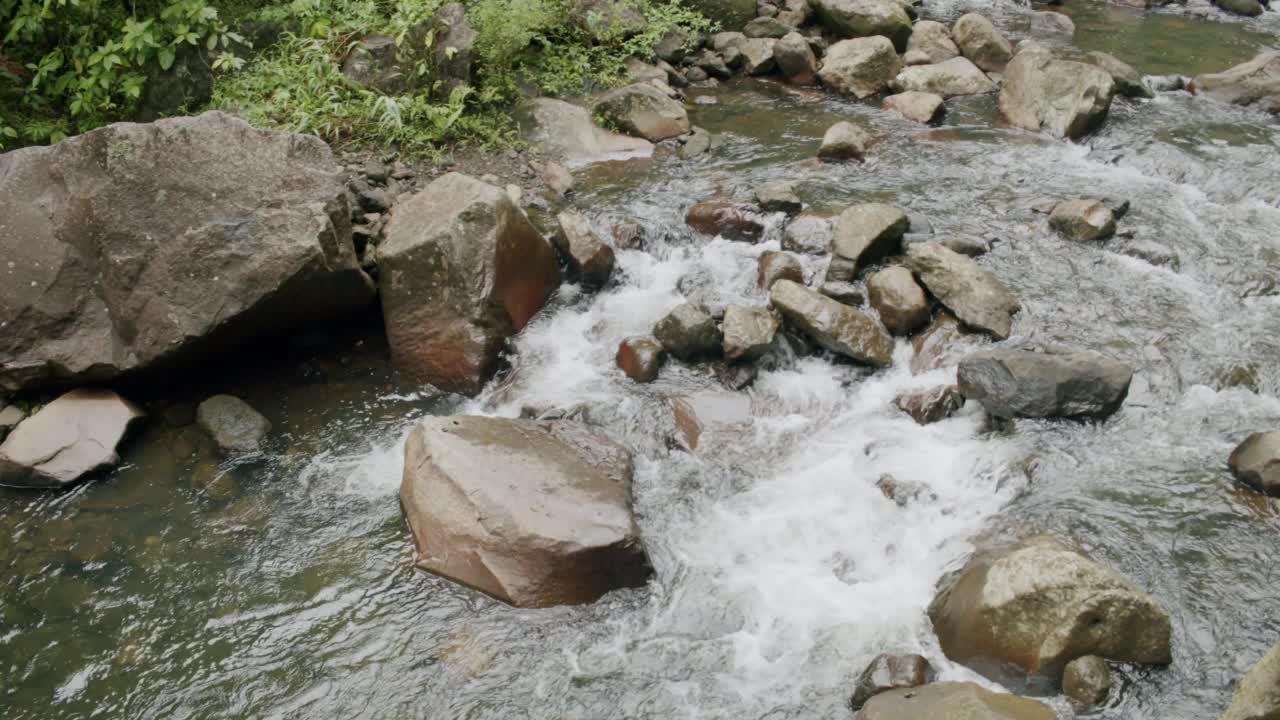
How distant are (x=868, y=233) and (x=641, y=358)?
215cm

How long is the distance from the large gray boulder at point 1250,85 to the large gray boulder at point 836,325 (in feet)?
→ 20.4

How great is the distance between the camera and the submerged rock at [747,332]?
634 centimetres

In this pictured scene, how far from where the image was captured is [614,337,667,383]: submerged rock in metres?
6.43

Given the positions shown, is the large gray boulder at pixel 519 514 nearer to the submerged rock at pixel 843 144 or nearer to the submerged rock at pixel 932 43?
the submerged rock at pixel 843 144

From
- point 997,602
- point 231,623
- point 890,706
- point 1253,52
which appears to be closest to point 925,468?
point 997,602

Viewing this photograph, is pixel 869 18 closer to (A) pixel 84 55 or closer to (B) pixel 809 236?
(B) pixel 809 236

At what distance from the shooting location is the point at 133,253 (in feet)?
19.8

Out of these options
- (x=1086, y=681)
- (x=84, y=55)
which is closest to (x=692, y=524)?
(x=1086, y=681)

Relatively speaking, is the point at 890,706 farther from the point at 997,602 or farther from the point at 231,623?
the point at 231,623

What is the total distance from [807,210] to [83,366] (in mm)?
5721

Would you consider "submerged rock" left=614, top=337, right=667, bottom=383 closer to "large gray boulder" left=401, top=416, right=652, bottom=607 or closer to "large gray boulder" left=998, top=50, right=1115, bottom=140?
"large gray boulder" left=401, top=416, right=652, bottom=607

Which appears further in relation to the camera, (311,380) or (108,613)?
(311,380)

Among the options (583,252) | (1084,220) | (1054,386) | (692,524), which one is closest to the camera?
(692,524)

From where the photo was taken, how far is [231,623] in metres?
4.86
